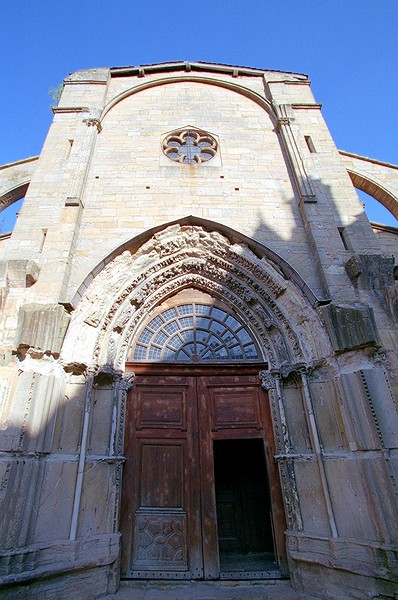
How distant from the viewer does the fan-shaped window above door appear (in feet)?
17.7

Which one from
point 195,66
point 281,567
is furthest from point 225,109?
point 281,567

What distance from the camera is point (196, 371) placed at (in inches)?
207

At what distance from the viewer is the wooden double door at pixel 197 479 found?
4238 millimetres

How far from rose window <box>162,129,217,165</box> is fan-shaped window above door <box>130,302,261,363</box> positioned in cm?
334

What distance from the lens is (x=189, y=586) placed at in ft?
13.0

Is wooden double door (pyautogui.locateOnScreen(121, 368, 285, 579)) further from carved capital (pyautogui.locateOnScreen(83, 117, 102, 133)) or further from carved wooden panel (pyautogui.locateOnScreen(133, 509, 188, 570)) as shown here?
carved capital (pyautogui.locateOnScreen(83, 117, 102, 133))

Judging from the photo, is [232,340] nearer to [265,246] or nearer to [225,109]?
[265,246]

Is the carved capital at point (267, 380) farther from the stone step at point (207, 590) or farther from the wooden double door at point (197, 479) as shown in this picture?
the stone step at point (207, 590)

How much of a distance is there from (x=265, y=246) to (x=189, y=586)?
15.3ft

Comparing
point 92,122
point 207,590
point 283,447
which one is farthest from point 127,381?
point 92,122

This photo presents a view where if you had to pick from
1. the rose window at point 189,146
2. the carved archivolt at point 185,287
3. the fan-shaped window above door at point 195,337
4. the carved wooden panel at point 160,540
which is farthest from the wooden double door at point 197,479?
the rose window at point 189,146

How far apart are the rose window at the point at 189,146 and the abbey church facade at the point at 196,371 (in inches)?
4.1

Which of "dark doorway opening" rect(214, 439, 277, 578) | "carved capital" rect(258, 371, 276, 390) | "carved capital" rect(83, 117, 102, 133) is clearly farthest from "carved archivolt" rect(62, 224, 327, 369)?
"carved capital" rect(83, 117, 102, 133)

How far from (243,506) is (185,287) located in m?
3.66
